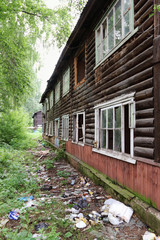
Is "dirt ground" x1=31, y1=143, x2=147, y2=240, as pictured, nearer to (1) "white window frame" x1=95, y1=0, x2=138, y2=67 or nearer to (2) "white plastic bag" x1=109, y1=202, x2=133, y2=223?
(2) "white plastic bag" x1=109, y1=202, x2=133, y2=223

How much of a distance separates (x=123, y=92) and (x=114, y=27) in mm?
1909

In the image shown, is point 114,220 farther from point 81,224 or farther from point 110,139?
point 110,139

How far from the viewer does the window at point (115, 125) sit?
144 inches

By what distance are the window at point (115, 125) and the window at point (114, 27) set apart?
161 centimetres

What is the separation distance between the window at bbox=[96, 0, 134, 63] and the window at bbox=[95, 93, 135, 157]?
5.29ft

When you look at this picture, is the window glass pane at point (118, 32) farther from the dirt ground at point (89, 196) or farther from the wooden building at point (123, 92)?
the dirt ground at point (89, 196)

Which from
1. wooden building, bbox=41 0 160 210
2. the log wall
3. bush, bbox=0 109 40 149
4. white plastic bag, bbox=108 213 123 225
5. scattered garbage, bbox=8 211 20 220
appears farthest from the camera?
bush, bbox=0 109 40 149

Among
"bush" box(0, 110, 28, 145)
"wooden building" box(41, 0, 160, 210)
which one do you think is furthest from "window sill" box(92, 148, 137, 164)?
"bush" box(0, 110, 28, 145)

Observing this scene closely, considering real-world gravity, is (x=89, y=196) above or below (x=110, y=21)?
below

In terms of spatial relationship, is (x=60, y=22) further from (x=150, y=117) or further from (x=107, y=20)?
(x=150, y=117)

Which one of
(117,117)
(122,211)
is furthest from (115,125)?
(122,211)

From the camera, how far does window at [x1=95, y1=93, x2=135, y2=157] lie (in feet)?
12.0

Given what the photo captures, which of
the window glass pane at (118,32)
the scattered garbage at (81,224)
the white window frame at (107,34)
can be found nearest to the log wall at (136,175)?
the scattered garbage at (81,224)

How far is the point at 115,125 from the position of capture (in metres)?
4.39
